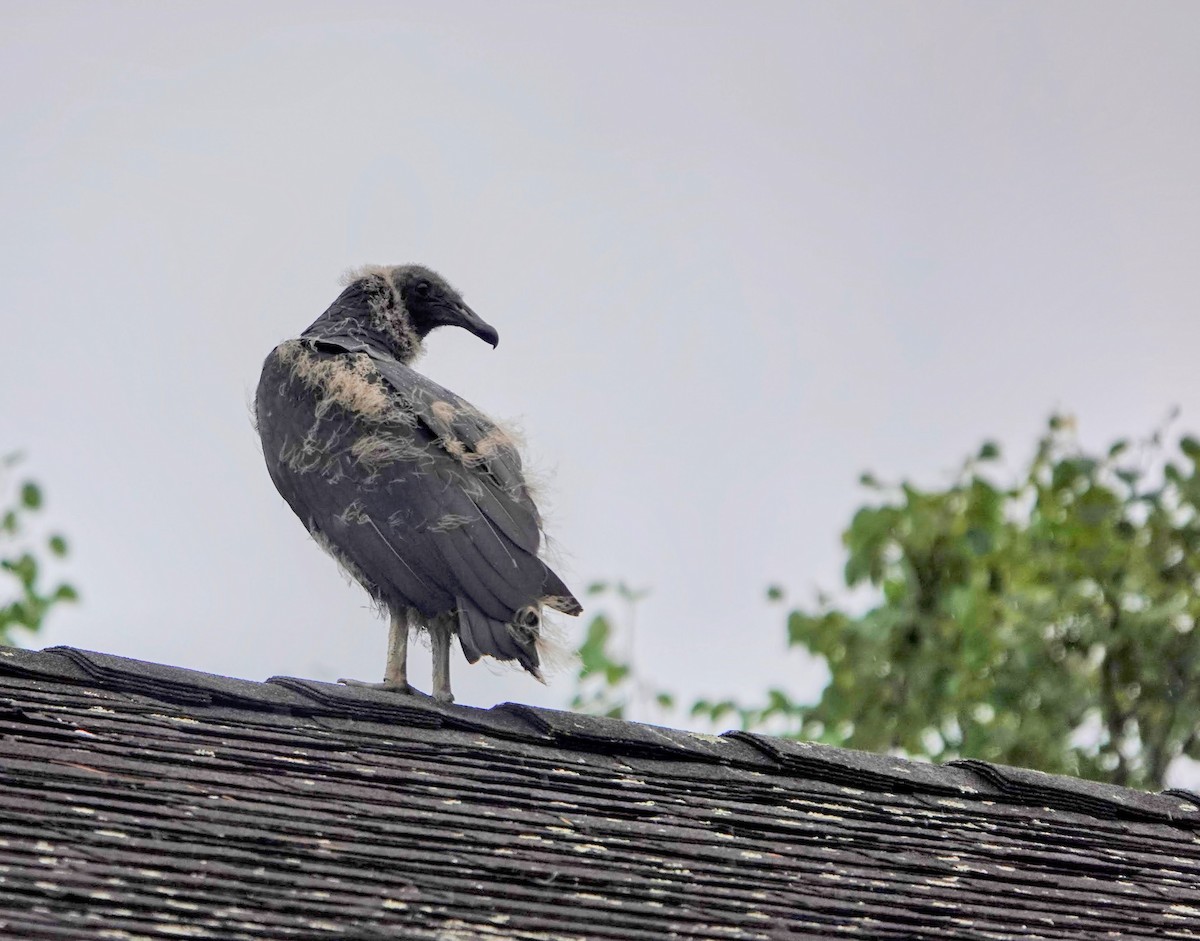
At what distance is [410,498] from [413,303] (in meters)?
1.27

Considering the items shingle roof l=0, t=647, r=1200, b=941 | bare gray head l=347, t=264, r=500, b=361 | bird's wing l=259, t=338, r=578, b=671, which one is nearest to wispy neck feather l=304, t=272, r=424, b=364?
bare gray head l=347, t=264, r=500, b=361

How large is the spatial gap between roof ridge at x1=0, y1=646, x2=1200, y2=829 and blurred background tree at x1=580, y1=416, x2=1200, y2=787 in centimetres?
545

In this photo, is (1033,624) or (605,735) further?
(1033,624)

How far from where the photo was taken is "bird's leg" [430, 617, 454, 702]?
14.1ft

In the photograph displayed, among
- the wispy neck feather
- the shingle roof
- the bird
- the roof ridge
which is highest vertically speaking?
the wispy neck feather

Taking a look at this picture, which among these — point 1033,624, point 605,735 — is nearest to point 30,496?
point 1033,624

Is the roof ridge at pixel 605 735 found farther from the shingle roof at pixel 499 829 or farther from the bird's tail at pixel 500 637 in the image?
the bird's tail at pixel 500 637

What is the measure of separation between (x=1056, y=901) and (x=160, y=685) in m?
1.73

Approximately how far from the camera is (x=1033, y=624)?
379 inches

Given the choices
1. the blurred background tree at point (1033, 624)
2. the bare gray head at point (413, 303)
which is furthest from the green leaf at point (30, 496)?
the bare gray head at point (413, 303)

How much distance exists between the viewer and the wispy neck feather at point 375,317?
5.16 metres

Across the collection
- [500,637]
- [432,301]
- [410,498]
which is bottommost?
[500,637]

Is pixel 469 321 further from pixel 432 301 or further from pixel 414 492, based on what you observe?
pixel 414 492

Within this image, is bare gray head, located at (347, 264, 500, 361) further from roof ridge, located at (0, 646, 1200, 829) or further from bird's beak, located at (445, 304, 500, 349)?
roof ridge, located at (0, 646, 1200, 829)
